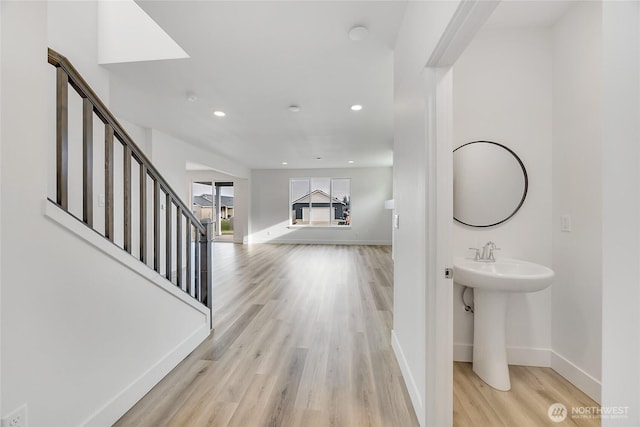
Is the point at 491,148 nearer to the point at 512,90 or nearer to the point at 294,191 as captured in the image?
the point at 512,90

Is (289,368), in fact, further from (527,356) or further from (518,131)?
(518,131)

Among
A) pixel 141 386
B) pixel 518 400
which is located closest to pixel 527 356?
pixel 518 400

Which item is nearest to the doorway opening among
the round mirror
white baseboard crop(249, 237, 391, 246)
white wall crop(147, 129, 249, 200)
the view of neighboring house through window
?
the view of neighboring house through window

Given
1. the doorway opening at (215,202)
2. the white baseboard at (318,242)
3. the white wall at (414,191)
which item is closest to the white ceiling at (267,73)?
the white wall at (414,191)

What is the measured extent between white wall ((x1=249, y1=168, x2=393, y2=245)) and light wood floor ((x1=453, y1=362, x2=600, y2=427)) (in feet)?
21.2

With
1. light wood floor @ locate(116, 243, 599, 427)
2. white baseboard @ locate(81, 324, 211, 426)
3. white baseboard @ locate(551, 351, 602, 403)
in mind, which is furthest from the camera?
white baseboard @ locate(551, 351, 602, 403)

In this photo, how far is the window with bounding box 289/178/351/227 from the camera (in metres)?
8.60

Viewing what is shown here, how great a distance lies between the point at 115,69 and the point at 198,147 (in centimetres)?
314

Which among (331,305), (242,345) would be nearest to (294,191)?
(331,305)

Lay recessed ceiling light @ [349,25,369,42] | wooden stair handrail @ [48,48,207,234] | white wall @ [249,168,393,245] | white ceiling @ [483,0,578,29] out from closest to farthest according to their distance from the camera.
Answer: wooden stair handrail @ [48,48,207,234] < white ceiling @ [483,0,578,29] < recessed ceiling light @ [349,25,369,42] < white wall @ [249,168,393,245]

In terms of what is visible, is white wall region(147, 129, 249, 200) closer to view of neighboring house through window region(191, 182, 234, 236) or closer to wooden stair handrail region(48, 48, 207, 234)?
wooden stair handrail region(48, 48, 207, 234)

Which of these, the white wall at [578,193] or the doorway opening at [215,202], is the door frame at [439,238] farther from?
the doorway opening at [215,202]

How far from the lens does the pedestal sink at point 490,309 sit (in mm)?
1615

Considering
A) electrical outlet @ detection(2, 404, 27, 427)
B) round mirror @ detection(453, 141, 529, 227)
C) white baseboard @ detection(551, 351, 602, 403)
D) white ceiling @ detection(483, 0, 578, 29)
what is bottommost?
white baseboard @ detection(551, 351, 602, 403)
